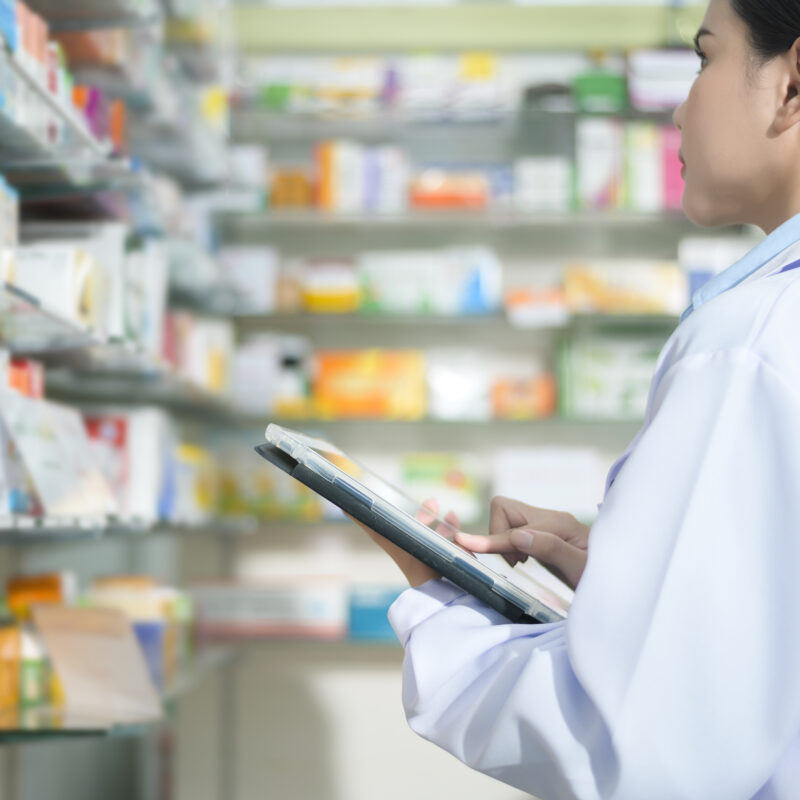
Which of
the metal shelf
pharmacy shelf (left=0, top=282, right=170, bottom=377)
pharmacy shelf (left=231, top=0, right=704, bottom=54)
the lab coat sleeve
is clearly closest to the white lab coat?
the lab coat sleeve

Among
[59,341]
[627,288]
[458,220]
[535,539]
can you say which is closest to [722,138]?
[535,539]

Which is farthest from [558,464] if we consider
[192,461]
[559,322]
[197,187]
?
[197,187]

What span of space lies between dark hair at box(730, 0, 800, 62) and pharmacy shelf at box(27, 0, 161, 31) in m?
1.66

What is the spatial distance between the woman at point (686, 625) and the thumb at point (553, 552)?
18 centimetres

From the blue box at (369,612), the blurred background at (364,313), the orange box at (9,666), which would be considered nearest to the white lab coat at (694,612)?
the orange box at (9,666)

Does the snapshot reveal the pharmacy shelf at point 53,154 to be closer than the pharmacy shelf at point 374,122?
Yes

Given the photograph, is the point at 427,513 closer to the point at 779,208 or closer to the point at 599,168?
the point at 779,208

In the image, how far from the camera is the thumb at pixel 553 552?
0.99 m

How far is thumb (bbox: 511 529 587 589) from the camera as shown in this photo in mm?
986

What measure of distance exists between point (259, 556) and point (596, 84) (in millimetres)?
2151

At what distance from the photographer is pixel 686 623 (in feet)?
2.24

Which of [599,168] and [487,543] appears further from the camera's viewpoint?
[599,168]

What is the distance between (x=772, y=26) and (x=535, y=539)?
1.63ft

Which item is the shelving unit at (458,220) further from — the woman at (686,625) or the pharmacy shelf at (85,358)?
the woman at (686,625)
